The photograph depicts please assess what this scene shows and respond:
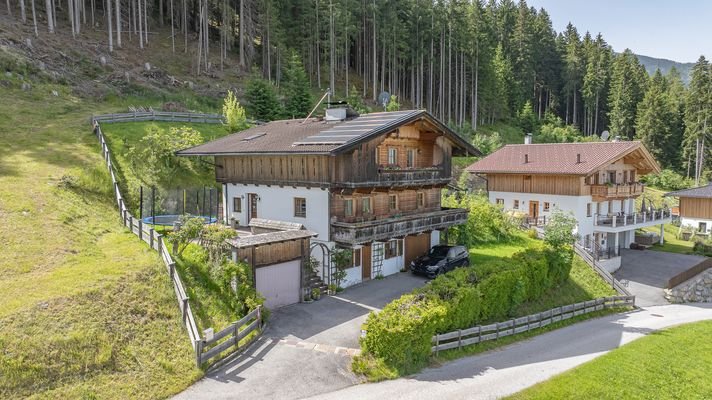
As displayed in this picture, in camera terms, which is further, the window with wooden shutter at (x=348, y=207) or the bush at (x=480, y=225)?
the bush at (x=480, y=225)

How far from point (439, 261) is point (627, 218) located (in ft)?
70.9

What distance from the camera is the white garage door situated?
21.6 meters

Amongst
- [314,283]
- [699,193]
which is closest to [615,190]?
[699,193]

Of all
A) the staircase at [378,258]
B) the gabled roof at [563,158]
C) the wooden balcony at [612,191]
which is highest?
the gabled roof at [563,158]

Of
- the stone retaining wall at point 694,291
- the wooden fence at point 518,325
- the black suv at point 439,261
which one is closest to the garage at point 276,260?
the wooden fence at point 518,325

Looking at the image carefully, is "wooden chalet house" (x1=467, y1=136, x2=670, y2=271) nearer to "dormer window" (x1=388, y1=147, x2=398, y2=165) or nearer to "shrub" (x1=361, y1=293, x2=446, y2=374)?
"dormer window" (x1=388, y1=147, x2=398, y2=165)

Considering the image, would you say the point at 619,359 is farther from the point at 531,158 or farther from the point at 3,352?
the point at 531,158

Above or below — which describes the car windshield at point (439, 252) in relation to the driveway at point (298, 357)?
above

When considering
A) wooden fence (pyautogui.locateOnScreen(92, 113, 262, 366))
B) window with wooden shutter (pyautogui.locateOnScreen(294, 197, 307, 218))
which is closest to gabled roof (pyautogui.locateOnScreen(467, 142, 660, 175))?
window with wooden shutter (pyautogui.locateOnScreen(294, 197, 307, 218))

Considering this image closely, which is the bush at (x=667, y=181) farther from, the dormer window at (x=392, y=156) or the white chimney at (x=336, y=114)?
the white chimney at (x=336, y=114)

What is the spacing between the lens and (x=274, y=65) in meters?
69.2

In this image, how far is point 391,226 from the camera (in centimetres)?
2641

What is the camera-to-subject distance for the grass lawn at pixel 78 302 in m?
14.1

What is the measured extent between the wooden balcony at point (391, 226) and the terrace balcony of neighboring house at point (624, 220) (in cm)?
1461
